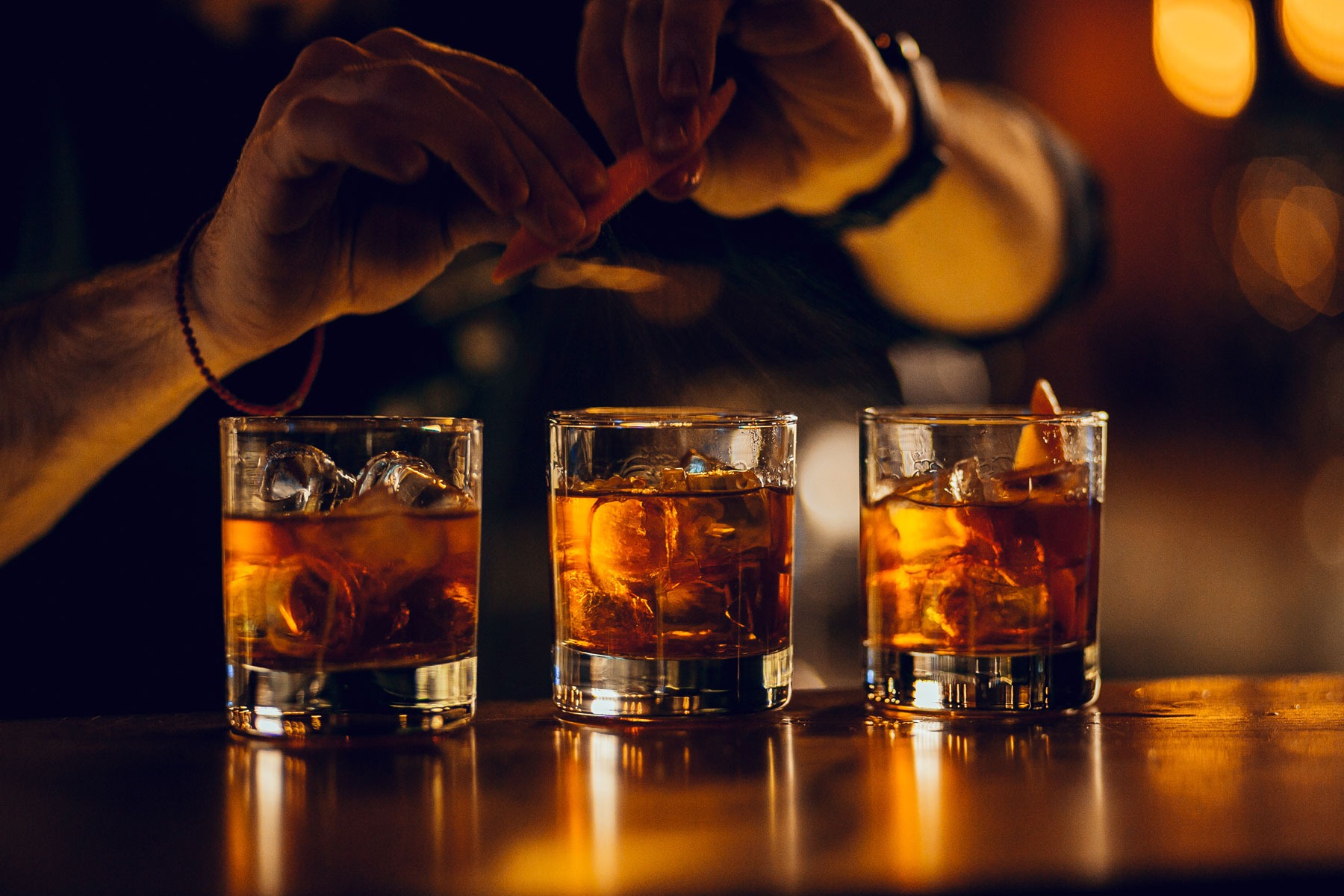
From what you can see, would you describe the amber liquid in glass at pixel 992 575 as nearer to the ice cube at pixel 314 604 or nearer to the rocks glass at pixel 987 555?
the rocks glass at pixel 987 555

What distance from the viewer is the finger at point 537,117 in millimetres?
950

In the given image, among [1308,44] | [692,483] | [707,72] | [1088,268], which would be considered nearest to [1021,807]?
[692,483]

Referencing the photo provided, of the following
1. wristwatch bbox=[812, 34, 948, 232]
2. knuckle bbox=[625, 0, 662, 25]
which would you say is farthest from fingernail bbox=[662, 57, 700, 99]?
wristwatch bbox=[812, 34, 948, 232]

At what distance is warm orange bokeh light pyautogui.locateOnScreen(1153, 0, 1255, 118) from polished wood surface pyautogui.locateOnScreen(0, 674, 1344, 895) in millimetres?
2171

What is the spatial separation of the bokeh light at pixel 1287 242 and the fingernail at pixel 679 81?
2262mm

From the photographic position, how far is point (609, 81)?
1.13 meters

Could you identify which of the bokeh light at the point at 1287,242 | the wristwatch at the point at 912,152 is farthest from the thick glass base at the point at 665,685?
the bokeh light at the point at 1287,242

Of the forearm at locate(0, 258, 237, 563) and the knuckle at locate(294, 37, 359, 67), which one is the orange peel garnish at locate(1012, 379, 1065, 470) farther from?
the forearm at locate(0, 258, 237, 563)

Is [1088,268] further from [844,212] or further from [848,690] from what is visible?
[848,690]

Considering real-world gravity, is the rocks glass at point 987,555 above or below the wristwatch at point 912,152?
below

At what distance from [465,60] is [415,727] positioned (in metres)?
0.58

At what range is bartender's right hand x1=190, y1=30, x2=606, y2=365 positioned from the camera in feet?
3.01

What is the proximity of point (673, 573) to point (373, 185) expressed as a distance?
52 cm

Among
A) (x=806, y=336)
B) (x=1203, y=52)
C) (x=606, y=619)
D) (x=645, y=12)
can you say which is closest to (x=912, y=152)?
(x=806, y=336)
